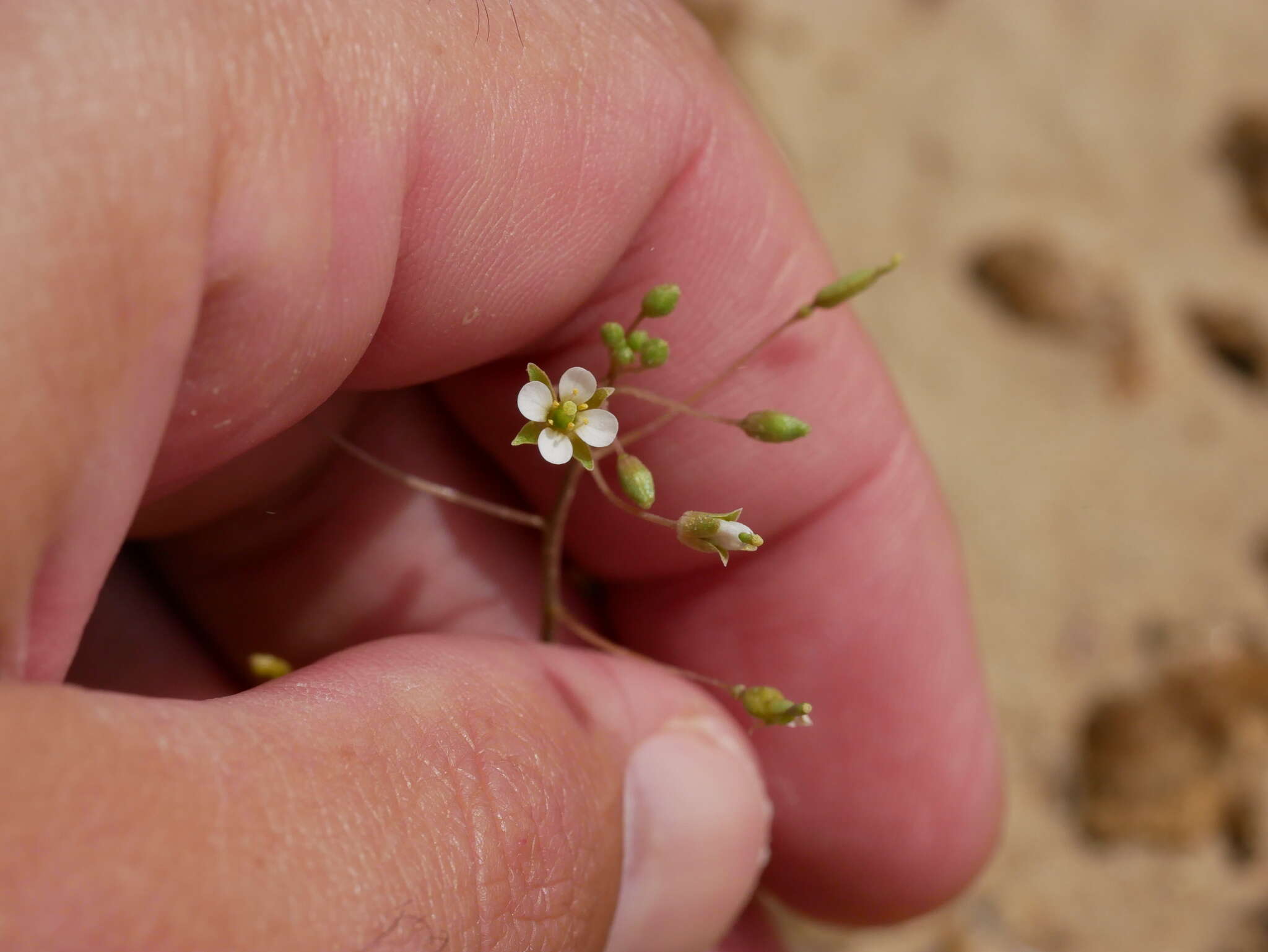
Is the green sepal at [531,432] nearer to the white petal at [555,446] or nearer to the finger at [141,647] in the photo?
the white petal at [555,446]

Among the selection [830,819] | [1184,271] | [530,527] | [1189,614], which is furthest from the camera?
[1184,271]

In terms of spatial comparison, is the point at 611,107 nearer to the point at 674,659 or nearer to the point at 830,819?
the point at 674,659

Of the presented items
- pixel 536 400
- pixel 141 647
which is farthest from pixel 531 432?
pixel 141 647

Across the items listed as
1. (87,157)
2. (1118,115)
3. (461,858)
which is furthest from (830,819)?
(1118,115)

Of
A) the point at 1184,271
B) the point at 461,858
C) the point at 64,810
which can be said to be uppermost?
the point at 64,810

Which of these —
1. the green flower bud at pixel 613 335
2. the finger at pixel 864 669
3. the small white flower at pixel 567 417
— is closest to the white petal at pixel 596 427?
the small white flower at pixel 567 417

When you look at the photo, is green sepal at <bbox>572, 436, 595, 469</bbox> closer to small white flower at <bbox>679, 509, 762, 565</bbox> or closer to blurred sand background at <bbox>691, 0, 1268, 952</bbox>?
small white flower at <bbox>679, 509, 762, 565</bbox>

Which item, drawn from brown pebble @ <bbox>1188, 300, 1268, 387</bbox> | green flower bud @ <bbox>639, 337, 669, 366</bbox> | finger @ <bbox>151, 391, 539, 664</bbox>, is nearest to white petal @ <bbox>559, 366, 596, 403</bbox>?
green flower bud @ <bbox>639, 337, 669, 366</bbox>
